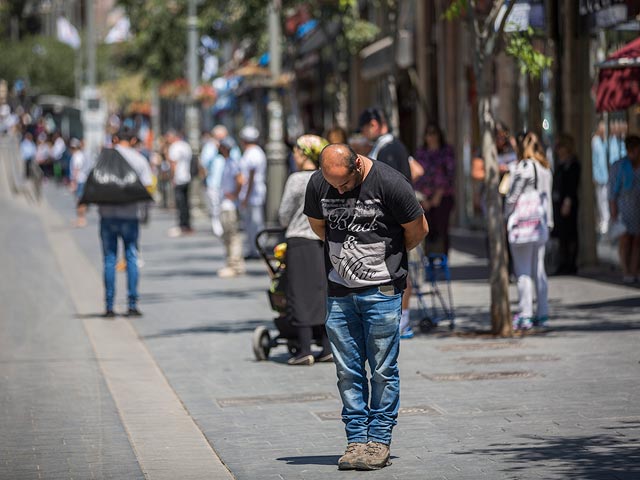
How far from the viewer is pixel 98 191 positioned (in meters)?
15.1

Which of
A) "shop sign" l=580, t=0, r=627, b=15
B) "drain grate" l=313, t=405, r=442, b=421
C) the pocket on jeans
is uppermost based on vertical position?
"shop sign" l=580, t=0, r=627, b=15

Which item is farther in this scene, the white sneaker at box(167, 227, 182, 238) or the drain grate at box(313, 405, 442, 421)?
the white sneaker at box(167, 227, 182, 238)

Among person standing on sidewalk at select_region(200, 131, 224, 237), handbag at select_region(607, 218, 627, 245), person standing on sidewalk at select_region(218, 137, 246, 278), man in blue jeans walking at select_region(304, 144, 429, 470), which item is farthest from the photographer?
person standing on sidewalk at select_region(200, 131, 224, 237)

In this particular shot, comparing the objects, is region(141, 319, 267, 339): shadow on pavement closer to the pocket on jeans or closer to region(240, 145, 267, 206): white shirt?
region(240, 145, 267, 206): white shirt

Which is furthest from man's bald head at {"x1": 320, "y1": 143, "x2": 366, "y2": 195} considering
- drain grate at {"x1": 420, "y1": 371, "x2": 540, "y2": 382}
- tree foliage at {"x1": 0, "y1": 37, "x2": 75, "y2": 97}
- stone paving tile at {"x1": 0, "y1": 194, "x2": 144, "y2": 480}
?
tree foliage at {"x1": 0, "y1": 37, "x2": 75, "y2": 97}

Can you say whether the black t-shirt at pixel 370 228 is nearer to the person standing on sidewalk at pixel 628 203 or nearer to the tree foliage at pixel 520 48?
the tree foliage at pixel 520 48

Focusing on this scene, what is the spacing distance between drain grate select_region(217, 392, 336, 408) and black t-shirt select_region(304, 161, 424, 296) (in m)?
2.29

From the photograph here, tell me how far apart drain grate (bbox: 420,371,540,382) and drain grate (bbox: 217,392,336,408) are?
909mm

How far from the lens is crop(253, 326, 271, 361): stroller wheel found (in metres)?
11.9

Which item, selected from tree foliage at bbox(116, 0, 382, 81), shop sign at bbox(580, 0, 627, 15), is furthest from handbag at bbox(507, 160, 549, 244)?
tree foliage at bbox(116, 0, 382, 81)

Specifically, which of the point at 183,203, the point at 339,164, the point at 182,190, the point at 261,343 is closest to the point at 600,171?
the point at 261,343

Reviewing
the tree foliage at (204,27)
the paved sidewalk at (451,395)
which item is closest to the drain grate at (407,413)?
the paved sidewalk at (451,395)

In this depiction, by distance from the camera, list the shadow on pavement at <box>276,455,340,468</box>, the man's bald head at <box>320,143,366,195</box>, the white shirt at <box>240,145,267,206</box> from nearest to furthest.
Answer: the man's bald head at <box>320,143,366,195</box>
the shadow on pavement at <box>276,455,340,468</box>
the white shirt at <box>240,145,267,206</box>

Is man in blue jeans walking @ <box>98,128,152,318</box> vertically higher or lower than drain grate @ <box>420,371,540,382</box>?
higher
